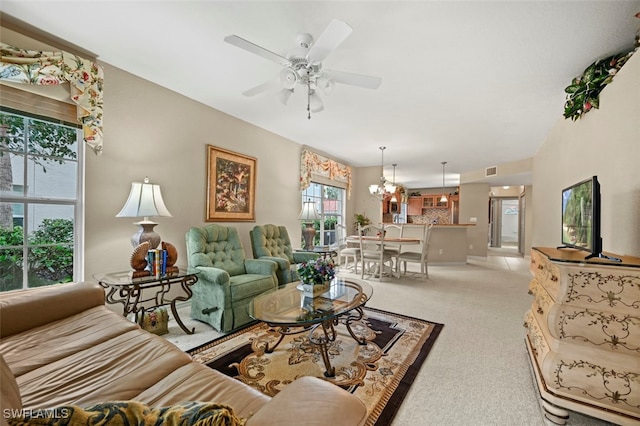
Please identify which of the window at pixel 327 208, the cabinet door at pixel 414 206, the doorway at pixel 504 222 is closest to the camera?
the window at pixel 327 208

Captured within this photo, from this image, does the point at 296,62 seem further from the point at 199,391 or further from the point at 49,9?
the point at 199,391

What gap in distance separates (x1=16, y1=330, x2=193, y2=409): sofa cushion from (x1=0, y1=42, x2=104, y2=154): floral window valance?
191cm

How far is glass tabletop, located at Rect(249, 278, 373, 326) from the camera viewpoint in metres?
1.76

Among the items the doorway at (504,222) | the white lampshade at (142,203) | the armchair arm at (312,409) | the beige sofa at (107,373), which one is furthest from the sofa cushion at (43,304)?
the doorway at (504,222)

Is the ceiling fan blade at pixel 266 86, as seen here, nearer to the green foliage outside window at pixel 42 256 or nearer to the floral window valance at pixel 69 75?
the floral window valance at pixel 69 75

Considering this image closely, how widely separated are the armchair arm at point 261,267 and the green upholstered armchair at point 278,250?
0.20 metres

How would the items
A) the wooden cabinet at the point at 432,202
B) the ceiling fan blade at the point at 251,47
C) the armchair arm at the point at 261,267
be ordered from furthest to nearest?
the wooden cabinet at the point at 432,202
the armchair arm at the point at 261,267
the ceiling fan blade at the point at 251,47

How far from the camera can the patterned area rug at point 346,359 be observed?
169 cm

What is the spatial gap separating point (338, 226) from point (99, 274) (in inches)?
189

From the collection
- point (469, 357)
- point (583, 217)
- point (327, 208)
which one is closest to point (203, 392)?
point (469, 357)

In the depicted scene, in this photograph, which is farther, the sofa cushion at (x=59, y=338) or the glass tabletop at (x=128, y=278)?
the glass tabletop at (x=128, y=278)

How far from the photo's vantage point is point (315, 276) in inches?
86.7

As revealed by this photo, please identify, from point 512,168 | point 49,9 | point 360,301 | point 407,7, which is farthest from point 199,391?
point 512,168

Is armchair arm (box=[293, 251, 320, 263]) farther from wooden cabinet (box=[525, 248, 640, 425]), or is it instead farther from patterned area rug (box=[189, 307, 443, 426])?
wooden cabinet (box=[525, 248, 640, 425])
